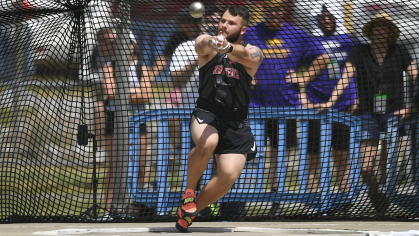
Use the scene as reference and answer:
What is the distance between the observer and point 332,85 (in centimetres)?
647

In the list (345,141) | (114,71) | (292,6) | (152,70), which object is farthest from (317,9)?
(114,71)

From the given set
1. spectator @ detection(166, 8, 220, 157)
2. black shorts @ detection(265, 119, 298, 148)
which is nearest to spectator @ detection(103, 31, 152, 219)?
spectator @ detection(166, 8, 220, 157)

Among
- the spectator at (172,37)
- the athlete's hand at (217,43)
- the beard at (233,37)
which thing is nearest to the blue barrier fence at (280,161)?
the spectator at (172,37)

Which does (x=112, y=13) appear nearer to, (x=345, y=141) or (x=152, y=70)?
(x=152, y=70)

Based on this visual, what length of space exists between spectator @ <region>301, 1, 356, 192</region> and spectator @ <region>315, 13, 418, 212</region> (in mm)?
94

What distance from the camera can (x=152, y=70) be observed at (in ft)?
19.8

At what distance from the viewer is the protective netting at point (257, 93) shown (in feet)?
18.9

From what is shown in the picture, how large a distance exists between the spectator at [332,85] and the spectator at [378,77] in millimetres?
94

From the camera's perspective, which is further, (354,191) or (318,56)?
(318,56)

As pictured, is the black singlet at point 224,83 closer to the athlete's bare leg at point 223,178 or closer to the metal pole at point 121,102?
the athlete's bare leg at point 223,178

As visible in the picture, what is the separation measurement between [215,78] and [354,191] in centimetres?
231

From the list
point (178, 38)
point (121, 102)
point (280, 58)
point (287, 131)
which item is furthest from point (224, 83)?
point (287, 131)

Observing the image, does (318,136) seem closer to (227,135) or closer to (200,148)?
(227,135)

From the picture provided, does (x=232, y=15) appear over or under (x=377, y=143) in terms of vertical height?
over
